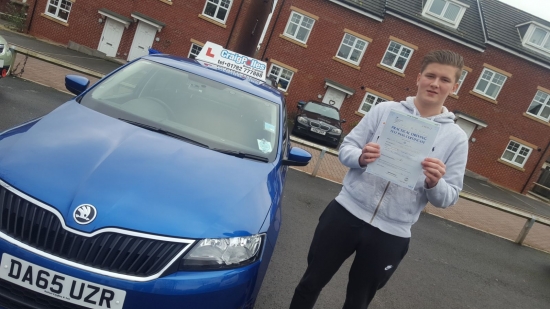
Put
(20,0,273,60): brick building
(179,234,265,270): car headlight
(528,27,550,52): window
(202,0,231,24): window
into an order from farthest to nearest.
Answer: (202,0,231,24): window < (20,0,273,60): brick building < (528,27,550,52): window < (179,234,265,270): car headlight

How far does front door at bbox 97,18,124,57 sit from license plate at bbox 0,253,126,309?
24.0 metres

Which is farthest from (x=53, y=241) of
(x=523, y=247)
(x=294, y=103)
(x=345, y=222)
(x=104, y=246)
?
(x=294, y=103)

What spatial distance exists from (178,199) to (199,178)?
0.27 metres

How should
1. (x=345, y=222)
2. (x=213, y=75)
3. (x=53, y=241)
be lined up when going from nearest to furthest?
→ (x=53, y=241) < (x=345, y=222) < (x=213, y=75)

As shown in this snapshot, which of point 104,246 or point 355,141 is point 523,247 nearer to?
point 355,141

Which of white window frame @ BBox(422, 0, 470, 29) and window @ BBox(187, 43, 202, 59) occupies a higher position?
white window frame @ BBox(422, 0, 470, 29)

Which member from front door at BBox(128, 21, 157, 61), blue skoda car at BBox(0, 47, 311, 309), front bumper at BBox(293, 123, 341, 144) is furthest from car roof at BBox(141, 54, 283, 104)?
front door at BBox(128, 21, 157, 61)

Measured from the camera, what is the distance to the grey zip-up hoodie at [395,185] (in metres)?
2.17

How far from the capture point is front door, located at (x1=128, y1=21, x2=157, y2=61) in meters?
23.4

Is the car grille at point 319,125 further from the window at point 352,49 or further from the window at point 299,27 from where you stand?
the window at point 299,27

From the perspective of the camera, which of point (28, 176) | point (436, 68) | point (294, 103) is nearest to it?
point (28, 176)

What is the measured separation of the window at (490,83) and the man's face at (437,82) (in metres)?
23.0

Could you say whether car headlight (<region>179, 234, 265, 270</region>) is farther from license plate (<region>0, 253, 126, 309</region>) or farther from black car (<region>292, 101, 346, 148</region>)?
black car (<region>292, 101, 346, 148</region>)

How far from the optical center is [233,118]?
3373 mm
